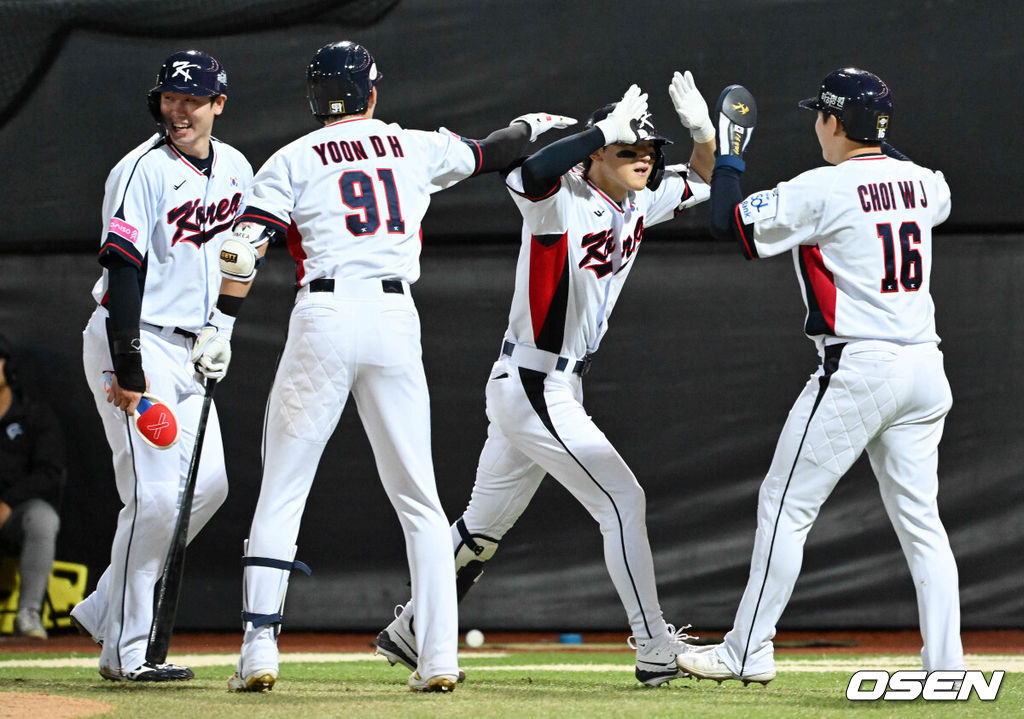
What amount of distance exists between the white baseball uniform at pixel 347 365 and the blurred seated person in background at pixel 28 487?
2944 mm

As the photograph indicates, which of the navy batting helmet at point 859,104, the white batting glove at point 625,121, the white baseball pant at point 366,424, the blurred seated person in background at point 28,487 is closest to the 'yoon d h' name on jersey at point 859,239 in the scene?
the navy batting helmet at point 859,104

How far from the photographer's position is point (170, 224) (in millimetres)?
4777

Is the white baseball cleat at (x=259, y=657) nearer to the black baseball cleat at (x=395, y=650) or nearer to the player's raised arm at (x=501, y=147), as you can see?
the black baseball cleat at (x=395, y=650)

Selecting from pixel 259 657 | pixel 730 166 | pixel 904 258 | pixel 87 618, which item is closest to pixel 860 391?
pixel 904 258

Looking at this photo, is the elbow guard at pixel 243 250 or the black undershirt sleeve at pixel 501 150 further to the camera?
the black undershirt sleeve at pixel 501 150

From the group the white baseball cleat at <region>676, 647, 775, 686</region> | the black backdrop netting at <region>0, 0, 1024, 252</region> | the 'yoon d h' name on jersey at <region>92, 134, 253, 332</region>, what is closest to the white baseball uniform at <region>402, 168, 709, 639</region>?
the white baseball cleat at <region>676, 647, 775, 686</region>

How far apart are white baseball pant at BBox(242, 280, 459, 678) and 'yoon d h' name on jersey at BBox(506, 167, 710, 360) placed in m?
0.54

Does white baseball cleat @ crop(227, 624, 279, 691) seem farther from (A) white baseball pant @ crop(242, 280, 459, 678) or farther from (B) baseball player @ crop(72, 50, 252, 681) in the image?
(B) baseball player @ crop(72, 50, 252, 681)

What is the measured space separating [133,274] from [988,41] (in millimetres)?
4406

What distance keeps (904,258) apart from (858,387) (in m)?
0.43

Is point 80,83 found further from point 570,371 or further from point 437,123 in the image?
point 570,371

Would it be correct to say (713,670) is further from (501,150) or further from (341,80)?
(341,80)

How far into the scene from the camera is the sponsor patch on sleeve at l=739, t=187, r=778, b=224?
166 inches

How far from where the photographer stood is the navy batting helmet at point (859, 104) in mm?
4285
